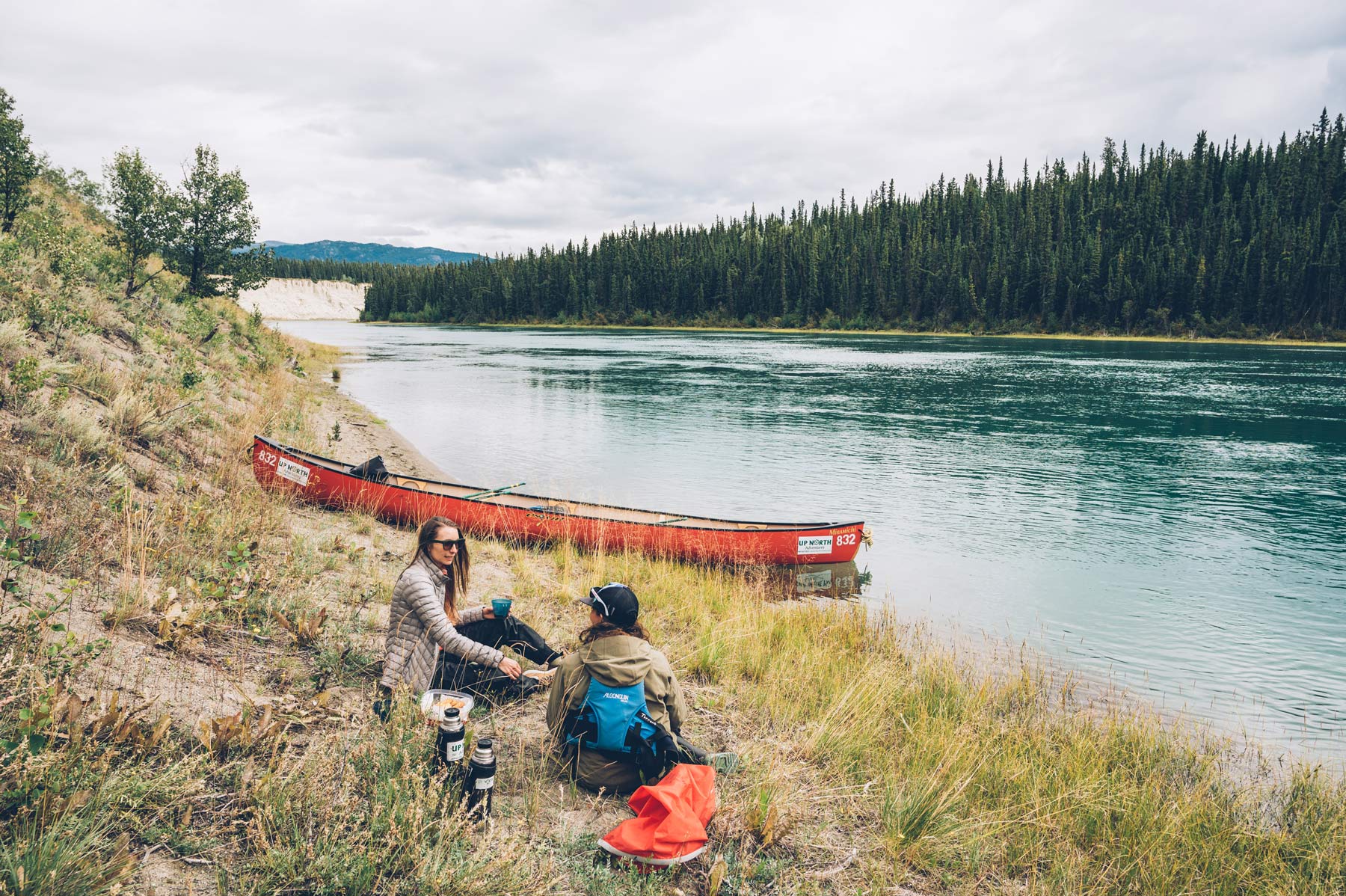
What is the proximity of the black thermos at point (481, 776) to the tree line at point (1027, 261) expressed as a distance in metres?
98.0

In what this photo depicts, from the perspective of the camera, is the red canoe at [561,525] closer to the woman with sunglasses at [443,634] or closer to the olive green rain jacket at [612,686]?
the woman with sunglasses at [443,634]

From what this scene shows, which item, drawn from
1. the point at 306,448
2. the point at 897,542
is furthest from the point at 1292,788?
the point at 306,448

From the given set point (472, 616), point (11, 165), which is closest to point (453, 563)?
point (472, 616)

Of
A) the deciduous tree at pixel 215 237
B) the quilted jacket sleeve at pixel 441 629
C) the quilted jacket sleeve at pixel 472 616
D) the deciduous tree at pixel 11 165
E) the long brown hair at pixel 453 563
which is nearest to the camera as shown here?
the quilted jacket sleeve at pixel 441 629

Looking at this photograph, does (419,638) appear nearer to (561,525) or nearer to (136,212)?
(561,525)

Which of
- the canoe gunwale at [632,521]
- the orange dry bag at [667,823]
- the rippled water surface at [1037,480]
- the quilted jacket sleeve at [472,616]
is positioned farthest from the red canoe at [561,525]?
the orange dry bag at [667,823]

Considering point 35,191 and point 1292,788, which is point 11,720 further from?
point 35,191

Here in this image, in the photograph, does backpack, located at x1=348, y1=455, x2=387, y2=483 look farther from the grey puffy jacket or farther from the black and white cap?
the black and white cap

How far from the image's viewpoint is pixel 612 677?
4352 mm

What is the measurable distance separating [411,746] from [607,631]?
1.21 m

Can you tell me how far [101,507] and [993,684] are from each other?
8574mm

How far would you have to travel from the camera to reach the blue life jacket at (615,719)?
14.5 feet

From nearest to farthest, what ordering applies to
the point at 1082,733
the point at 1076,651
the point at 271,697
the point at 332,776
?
the point at 332,776
the point at 271,697
the point at 1082,733
the point at 1076,651

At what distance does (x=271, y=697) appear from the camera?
4.84 m
